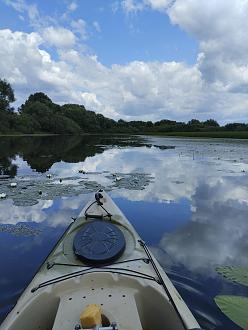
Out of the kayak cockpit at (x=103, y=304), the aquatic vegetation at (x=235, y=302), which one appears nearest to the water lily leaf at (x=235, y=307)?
the aquatic vegetation at (x=235, y=302)

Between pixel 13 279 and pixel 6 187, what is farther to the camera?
pixel 6 187

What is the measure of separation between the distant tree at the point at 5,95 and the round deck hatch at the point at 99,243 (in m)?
63.1

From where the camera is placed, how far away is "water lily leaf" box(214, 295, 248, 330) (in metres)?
4.20

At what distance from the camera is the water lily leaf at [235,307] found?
4.20m

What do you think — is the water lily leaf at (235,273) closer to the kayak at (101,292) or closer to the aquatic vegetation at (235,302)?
the aquatic vegetation at (235,302)

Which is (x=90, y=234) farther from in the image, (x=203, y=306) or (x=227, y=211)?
(x=227, y=211)

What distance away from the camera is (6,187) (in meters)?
13.0

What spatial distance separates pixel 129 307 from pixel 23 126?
6955 cm

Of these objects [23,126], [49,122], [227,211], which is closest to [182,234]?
[227,211]

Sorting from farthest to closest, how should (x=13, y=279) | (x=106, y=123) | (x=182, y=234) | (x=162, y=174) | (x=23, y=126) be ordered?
1. (x=106, y=123)
2. (x=23, y=126)
3. (x=162, y=174)
4. (x=182, y=234)
5. (x=13, y=279)

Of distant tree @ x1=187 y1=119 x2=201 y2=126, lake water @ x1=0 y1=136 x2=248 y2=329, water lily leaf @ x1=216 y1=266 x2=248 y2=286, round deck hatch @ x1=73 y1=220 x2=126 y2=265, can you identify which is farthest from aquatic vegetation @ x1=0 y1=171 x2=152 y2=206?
distant tree @ x1=187 y1=119 x2=201 y2=126

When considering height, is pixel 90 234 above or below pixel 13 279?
above

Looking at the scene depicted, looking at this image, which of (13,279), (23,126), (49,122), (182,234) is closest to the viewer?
(13,279)


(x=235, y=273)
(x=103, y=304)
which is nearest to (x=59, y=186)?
(x=235, y=273)
